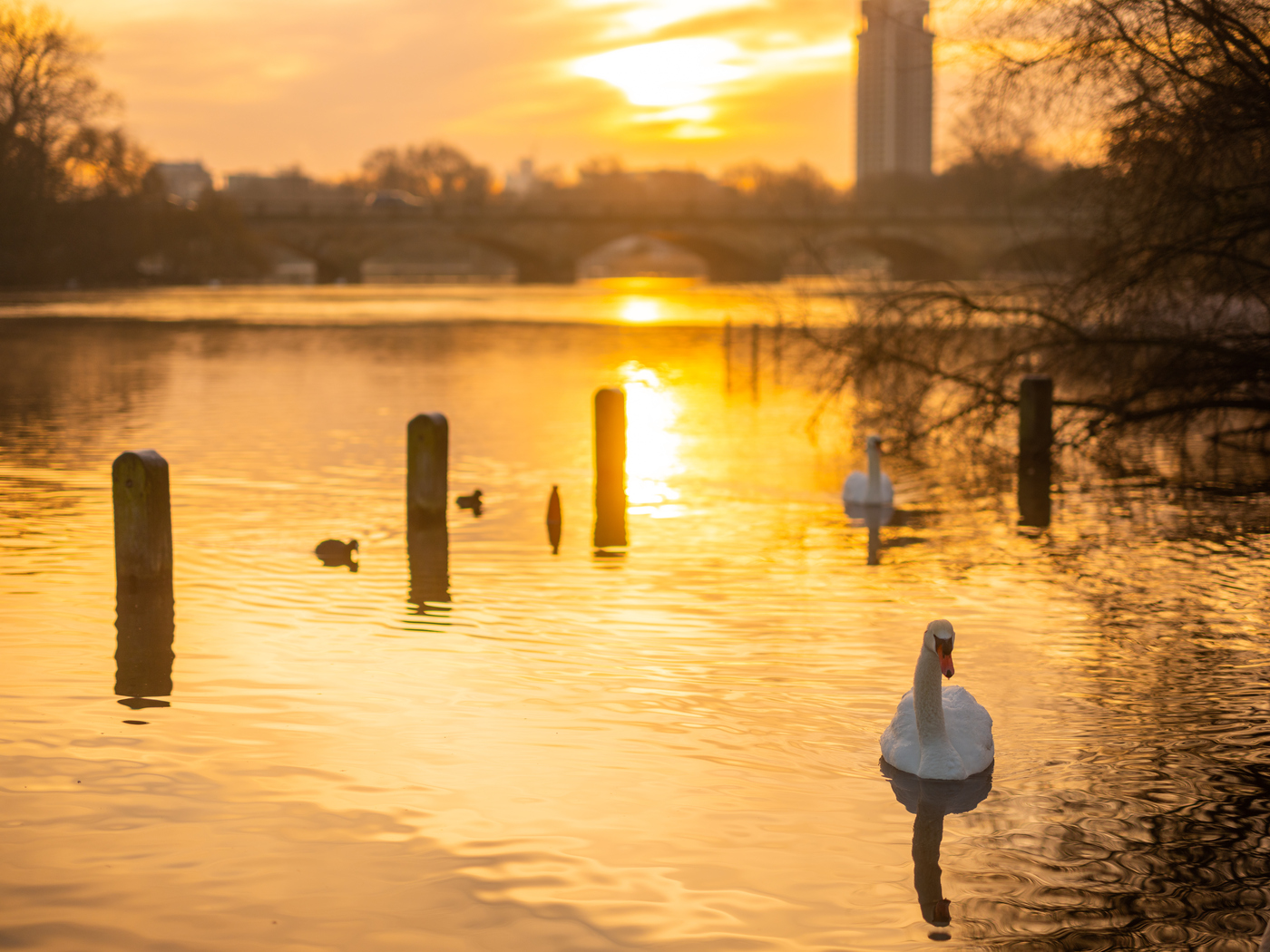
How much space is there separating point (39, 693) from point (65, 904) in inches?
108

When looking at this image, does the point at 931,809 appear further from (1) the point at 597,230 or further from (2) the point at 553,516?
(1) the point at 597,230

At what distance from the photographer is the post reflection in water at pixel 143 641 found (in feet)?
26.1

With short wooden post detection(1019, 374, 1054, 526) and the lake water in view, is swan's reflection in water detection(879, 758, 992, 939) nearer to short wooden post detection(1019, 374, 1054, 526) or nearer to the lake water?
the lake water

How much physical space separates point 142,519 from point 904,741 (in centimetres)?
563

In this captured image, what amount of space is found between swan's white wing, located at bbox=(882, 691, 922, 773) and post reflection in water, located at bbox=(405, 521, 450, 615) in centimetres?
397

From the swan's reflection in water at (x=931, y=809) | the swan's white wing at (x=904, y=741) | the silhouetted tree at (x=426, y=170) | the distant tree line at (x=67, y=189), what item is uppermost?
the silhouetted tree at (x=426, y=170)

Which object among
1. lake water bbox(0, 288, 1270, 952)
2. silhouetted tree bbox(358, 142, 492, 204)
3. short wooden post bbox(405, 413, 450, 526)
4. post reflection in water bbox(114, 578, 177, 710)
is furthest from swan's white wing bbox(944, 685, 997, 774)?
silhouetted tree bbox(358, 142, 492, 204)

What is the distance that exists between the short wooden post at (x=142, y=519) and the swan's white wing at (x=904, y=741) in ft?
17.5

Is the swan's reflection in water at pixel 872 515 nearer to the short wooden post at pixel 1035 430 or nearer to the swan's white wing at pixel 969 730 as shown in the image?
the short wooden post at pixel 1035 430

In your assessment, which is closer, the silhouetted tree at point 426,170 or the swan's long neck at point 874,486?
the swan's long neck at point 874,486

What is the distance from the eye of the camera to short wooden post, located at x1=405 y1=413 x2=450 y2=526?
12.2 meters

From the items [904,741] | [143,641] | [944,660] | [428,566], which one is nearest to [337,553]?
[428,566]

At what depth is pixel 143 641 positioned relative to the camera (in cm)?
892

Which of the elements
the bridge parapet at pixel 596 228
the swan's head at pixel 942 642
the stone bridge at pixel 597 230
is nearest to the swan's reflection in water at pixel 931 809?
the swan's head at pixel 942 642
